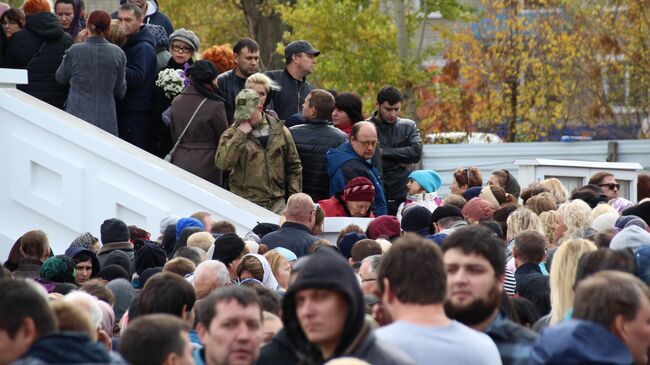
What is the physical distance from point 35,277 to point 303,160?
15.9ft

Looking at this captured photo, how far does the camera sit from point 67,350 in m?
6.26

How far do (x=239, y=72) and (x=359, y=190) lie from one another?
2784 mm

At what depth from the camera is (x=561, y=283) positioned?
28.7 ft

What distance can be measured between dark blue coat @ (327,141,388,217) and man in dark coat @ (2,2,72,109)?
3.44m

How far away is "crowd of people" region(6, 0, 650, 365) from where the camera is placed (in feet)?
22.0

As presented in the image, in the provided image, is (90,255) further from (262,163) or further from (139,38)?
(139,38)

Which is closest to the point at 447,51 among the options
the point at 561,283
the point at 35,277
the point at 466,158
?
the point at 466,158

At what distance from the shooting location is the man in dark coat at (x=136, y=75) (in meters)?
17.2

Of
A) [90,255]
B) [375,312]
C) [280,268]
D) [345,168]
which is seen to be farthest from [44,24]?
[375,312]

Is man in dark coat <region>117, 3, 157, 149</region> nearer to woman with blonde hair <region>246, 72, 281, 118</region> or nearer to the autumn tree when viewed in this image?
woman with blonde hair <region>246, 72, 281, 118</region>

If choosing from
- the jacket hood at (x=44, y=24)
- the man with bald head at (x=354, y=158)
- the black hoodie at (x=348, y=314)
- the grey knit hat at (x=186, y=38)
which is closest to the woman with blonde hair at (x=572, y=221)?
the man with bald head at (x=354, y=158)

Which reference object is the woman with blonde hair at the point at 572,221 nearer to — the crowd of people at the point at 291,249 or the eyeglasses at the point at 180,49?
the crowd of people at the point at 291,249

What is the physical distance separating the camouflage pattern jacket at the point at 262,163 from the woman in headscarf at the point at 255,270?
4.64 m

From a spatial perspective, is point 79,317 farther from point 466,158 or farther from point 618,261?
point 466,158
